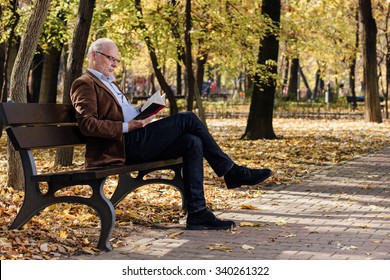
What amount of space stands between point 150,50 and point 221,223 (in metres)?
10.2

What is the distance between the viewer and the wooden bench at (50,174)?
622cm

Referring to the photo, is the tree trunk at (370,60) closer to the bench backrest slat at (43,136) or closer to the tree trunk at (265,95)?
the tree trunk at (265,95)

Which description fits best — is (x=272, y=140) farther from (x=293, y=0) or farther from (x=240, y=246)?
(x=240, y=246)

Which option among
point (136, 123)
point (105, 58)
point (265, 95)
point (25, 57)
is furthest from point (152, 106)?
point (265, 95)

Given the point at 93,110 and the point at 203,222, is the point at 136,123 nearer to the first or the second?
the point at 93,110

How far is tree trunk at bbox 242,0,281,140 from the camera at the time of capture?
1816cm

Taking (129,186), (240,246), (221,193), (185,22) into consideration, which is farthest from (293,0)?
(240,246)

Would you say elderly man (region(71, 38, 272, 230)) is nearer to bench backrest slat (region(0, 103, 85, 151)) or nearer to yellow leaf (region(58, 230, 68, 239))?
bench backrest slat (region(0, 103, 85, 151))

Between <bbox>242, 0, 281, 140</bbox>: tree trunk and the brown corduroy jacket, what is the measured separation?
11404 mm

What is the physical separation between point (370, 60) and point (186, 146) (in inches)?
A: 768

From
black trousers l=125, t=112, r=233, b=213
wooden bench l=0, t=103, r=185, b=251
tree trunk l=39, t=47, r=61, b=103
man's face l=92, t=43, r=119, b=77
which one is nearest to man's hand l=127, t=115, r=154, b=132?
black trousers l=125, t=112, r=233, b=213

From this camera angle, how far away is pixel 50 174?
632 centimetres

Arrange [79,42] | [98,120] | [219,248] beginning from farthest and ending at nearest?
[79,42], [98,120], [219,248]

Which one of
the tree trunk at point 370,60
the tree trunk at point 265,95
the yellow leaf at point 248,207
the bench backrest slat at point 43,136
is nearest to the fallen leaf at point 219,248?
the bench backrest slat at point 43,136
